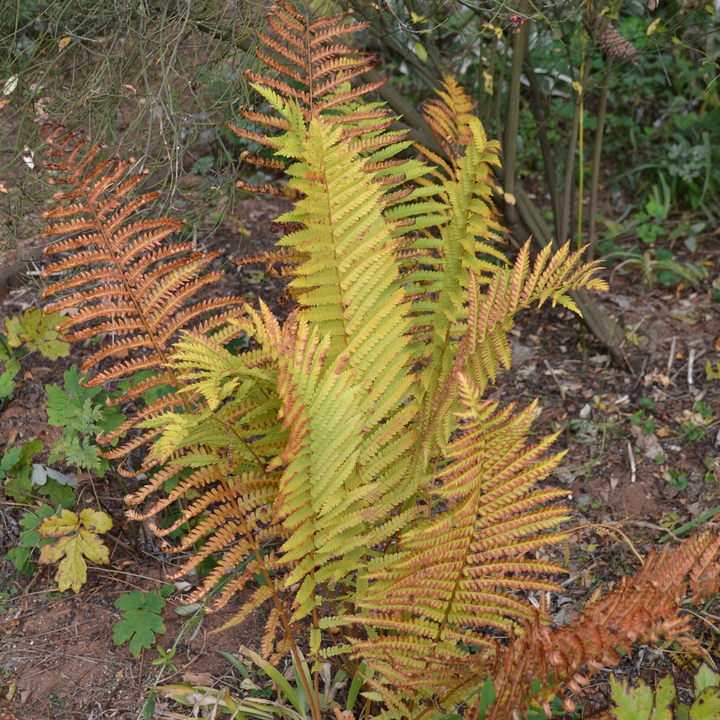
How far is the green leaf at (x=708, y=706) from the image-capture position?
128 cm

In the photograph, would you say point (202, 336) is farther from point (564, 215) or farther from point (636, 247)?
point (636, 247)

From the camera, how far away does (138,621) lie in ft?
5.69

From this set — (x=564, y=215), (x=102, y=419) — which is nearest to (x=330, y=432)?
(x=102, y=419)

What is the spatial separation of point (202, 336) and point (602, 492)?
4.61ft

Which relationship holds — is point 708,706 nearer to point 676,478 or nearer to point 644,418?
point 676,478

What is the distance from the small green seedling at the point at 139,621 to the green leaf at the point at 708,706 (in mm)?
1210

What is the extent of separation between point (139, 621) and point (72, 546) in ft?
0.95

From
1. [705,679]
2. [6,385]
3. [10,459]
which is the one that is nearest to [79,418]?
[10,459]

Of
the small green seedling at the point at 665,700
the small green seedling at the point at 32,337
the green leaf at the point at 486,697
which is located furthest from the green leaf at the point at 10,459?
the small green seedling at the point at 665,700

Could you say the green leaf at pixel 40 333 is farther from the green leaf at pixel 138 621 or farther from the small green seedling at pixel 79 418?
the green leaf at pixel 138 621

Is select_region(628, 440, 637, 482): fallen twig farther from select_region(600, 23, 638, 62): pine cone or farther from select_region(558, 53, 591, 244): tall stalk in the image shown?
select_region(600, 23, 638, 62): pine cone

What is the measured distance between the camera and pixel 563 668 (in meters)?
0.97

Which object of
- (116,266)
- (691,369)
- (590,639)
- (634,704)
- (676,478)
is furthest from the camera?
(691,369)

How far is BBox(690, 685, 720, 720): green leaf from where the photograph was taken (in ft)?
4.19
